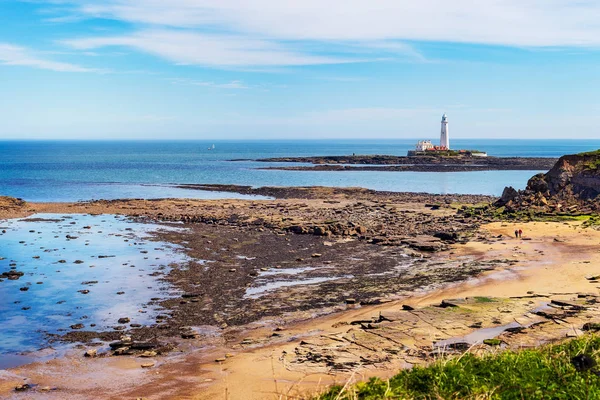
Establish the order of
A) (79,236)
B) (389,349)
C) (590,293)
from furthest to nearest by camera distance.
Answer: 1. (79,236)
2. (590,293)
3. (389,349)

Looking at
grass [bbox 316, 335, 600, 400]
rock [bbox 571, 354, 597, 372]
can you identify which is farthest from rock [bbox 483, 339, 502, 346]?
rock [bbox 571, 354, 597, 372]

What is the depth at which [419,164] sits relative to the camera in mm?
119688

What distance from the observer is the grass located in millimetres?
9180

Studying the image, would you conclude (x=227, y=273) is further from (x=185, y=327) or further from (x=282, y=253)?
(x=185, y=327)

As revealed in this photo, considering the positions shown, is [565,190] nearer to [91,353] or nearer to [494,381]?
[91,353]

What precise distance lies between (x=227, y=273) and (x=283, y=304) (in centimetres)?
572

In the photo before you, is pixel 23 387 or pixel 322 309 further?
pixel 322 309

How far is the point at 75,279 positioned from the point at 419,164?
3974 inches

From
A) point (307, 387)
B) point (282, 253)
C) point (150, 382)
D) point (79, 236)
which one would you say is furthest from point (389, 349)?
point (79, 236)

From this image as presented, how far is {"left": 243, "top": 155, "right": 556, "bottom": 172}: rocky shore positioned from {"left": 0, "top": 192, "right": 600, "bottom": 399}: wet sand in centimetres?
7176

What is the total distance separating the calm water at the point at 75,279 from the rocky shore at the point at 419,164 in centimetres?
7476

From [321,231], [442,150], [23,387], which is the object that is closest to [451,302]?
[23,387]

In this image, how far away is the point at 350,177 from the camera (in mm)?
92188

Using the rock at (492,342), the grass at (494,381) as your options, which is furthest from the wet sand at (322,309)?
the grass at (494,381)
